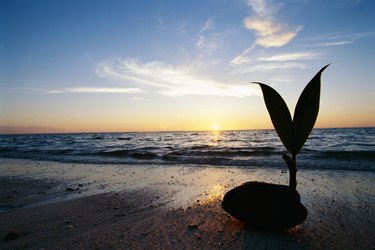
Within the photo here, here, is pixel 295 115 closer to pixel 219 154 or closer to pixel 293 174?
pixel 293 174

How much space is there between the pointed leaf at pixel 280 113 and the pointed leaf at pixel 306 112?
49mm

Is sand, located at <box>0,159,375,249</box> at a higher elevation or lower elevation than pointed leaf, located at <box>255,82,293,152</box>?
lower

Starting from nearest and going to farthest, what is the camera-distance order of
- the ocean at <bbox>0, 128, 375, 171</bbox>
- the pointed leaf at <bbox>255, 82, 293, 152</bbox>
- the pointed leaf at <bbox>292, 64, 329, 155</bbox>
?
the pointed leaf at <bbox>292, 64, 329, 155</bbox> → the pointed leaf at <bbox>255, 82, 293, 152</bbox> → the ocean at <bbox>0, 128, 375, 171</bbox>

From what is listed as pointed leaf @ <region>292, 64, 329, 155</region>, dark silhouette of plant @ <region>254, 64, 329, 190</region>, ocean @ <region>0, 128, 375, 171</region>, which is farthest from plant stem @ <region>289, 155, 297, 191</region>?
ocean @ <region>0, 128, 375, 171</region>

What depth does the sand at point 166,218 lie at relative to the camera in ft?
7.85

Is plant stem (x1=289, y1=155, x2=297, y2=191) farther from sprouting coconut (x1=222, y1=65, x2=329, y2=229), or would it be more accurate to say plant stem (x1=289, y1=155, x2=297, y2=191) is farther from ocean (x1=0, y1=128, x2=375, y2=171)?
ocean (x1=0, y1=128, x2=375, y2=171)

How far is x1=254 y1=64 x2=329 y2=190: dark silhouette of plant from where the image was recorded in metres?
2.13

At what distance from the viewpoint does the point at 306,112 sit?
85.4 inches

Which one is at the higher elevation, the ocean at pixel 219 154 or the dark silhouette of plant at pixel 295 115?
the dark silhouette of plant at pixel 295 115

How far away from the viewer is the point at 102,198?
4.37 metres

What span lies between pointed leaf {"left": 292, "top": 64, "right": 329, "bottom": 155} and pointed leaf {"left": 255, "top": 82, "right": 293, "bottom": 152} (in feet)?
0.16

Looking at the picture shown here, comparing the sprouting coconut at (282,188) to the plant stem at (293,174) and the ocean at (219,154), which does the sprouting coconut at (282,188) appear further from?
the ocean at (219,154)

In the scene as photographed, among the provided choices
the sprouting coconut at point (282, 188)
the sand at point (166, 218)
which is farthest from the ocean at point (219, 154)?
the sprouting coconut at point (282, 188)

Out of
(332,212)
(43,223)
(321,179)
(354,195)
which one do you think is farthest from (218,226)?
(321,179)
